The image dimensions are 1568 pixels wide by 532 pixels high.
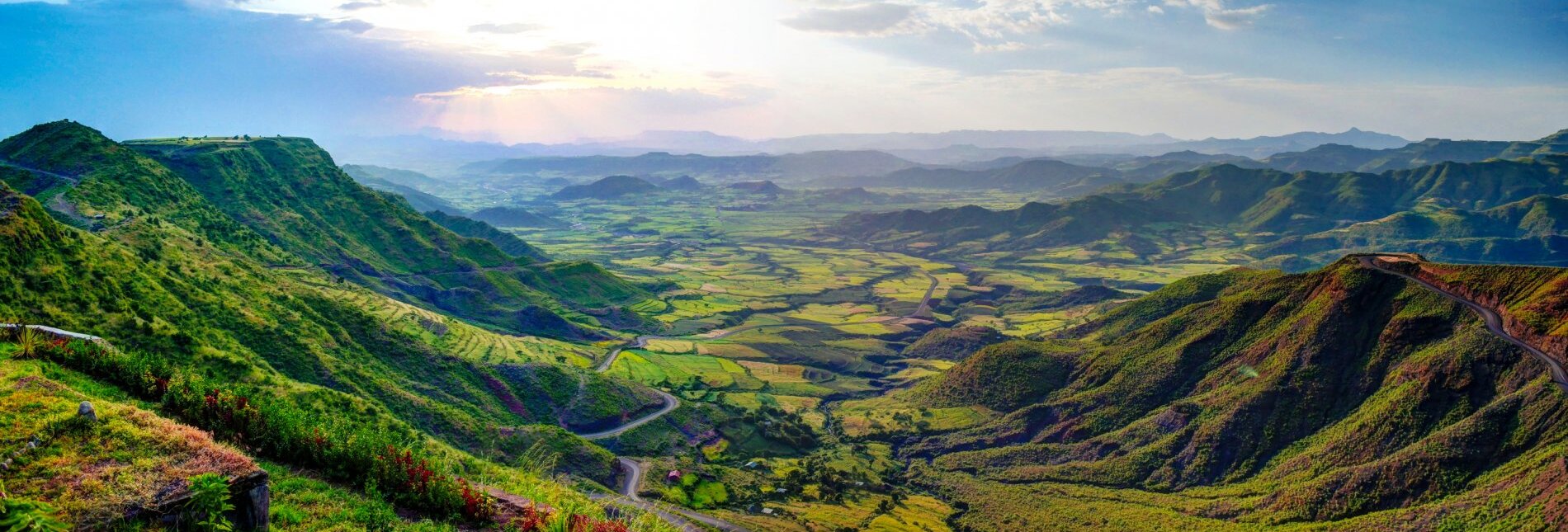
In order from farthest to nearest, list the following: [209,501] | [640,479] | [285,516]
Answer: [640,479] < [285,516] < [209,501]

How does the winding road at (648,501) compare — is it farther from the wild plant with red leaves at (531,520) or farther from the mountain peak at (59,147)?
→ the mountain peak at (59,147)

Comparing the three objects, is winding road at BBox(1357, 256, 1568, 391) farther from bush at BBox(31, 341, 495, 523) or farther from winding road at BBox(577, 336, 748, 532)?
bush at BBox(31, 341, 495, 523)

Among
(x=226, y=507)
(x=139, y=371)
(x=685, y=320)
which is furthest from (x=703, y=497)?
(x=685, y=320)

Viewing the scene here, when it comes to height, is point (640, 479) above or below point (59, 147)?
below

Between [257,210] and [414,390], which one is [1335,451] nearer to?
[414,390]

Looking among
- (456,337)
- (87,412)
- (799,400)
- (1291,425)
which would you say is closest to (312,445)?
(87,412)

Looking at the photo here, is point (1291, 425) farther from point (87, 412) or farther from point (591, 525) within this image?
point (87, 412)

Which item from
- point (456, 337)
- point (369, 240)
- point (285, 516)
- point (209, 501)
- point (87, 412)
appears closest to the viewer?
point (209, 501)
